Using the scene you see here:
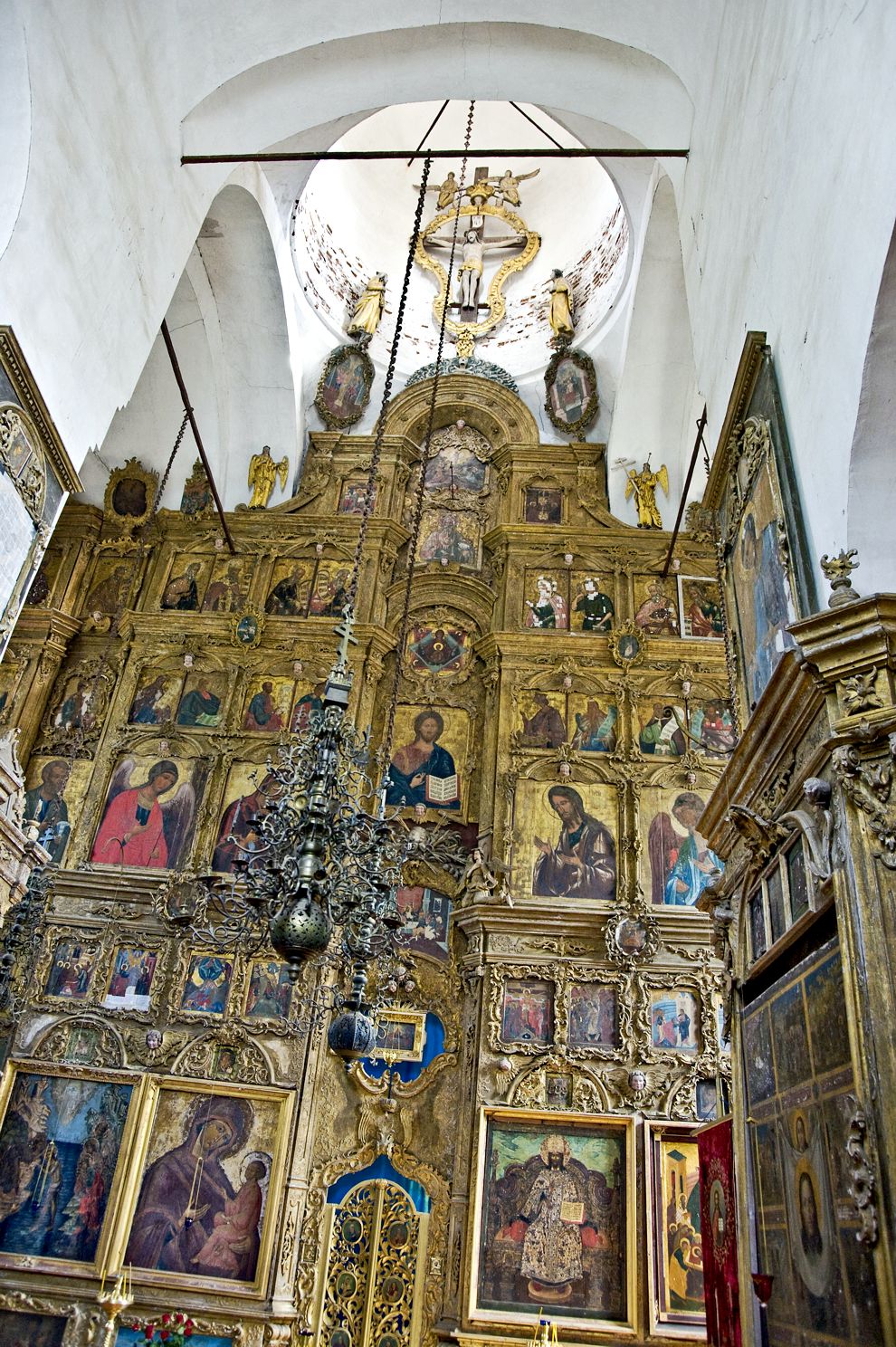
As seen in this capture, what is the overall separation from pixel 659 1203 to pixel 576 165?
13845mm

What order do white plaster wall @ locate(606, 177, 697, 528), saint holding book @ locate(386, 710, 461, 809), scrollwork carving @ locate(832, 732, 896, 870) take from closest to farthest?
scrollwork carving @ locate(832, 732, 896, 870)
saint holding book @ locate(386, 710, 461, 809)
white plaster wall @ locate(606, 177, 697, 528)

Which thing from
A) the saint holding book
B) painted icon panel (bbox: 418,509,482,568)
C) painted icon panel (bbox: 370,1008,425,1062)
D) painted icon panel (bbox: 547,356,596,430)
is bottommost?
painted icon panel (bbox: 370,1008,425,1062)

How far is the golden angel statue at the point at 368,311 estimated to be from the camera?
1480cm

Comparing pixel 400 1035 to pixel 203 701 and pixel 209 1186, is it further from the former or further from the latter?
pixel 203 701

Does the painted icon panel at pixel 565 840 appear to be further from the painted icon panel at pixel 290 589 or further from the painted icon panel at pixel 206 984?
the painted icon panel at pixel 290 589

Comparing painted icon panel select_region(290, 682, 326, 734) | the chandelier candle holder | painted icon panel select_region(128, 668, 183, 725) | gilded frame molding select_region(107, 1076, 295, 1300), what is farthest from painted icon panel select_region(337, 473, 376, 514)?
the chandelier candle holder

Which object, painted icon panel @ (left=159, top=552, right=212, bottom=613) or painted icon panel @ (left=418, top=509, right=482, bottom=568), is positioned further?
painted icon panel @ (left=418, top=509, right=482, bottom=568)

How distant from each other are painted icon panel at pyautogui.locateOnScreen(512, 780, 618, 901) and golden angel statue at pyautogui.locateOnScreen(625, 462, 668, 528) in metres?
3.92

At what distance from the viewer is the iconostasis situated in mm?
9055

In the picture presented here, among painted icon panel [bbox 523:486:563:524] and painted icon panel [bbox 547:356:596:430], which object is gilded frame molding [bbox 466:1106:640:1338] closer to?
painted icon panel [bbox 523:486:563:524]

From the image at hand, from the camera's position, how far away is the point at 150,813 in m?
11.4

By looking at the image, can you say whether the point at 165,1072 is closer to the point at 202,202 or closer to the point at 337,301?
the point at 202,202

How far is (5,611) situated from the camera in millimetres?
6965

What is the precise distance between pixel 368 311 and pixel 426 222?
2.27 metres
